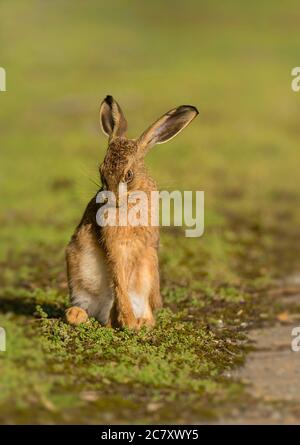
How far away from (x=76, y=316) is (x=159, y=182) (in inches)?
61.9

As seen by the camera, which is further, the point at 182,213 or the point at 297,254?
the point at 182,213

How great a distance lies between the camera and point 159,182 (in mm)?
8180

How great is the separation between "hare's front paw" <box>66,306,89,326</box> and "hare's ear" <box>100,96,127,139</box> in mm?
1547

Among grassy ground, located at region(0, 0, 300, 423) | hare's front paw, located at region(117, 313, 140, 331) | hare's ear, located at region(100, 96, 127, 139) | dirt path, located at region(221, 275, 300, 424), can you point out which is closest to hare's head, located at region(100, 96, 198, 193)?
hare's ear, located at region(100, 96, 127, 139)

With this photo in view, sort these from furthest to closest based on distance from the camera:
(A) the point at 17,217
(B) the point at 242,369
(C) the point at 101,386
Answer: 1. (A) the point at 17,217
2. (B) the point at 242,369
3. (C) the point at 101,386

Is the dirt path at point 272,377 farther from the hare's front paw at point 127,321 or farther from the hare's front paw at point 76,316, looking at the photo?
the hare's front paw at point 76,316

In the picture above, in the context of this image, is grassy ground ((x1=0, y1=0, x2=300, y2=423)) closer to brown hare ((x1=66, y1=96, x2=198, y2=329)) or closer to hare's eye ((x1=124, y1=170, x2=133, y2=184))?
brown hare ((x1=66, y1=96, x2=198, y2=329))

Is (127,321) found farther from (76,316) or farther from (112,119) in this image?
(112,119)

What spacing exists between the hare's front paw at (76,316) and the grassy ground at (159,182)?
0.37 feet

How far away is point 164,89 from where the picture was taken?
25281mm

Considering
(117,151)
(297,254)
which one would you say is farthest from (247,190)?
(117,151)
